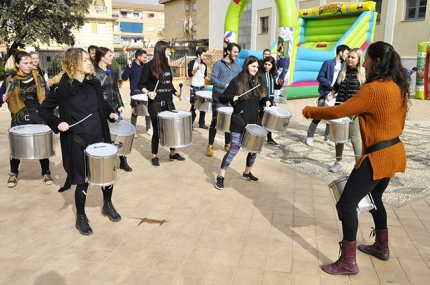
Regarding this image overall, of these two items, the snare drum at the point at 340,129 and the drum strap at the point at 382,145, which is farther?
the snare drum at the point at 340,129

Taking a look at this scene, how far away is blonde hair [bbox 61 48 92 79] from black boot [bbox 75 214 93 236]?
1385mm

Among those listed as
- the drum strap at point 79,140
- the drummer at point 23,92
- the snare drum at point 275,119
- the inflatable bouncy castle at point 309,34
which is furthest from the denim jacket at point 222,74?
the inflatable bouncy castle at point 309,34

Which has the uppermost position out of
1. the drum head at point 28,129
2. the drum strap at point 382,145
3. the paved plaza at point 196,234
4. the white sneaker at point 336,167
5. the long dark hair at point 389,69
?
the long dark hair at point 389,69

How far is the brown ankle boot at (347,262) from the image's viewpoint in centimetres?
286

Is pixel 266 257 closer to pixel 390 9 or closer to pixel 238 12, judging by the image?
pixel 238 12

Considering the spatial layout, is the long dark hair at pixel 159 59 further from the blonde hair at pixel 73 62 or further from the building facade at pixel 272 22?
the building facade at pixel 272 22

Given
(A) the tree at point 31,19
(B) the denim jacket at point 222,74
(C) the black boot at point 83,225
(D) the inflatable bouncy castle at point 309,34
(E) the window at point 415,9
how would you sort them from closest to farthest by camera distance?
1. (C) the black boot at point 83,225
2. (B) the denim jacket at point 222,74
3. (D) the inflatable bouncy castle at point 309,34
4. (E) the window at point 415,9
5. (A) the tree at point 31,19

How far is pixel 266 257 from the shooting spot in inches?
125

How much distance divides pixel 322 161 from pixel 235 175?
1.71m

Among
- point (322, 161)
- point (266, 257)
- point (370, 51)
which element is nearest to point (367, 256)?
point (266, 257)

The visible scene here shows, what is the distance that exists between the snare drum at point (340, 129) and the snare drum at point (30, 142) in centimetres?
382

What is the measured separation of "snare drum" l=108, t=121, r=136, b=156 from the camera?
15.1 ft

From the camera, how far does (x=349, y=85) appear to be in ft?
17.8

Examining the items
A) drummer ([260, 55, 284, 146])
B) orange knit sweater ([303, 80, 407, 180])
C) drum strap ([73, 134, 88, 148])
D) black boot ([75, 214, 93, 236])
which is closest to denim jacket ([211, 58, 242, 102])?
drummer ([260, 55, 284, 146])
